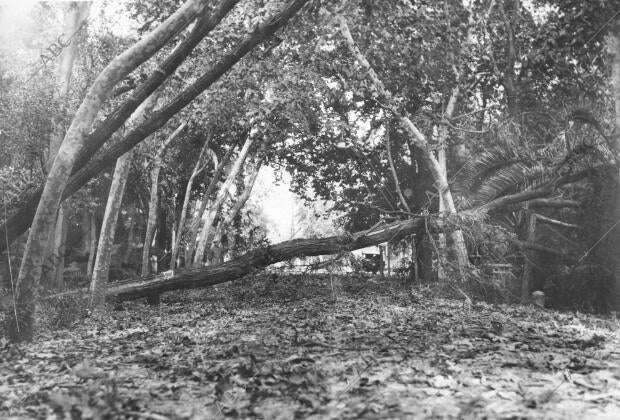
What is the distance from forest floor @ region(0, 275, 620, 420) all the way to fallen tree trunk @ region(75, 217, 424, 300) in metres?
2.77

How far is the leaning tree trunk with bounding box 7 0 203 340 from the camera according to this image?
5.98 meters

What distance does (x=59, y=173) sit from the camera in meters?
6.10

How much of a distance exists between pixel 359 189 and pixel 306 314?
14189 millimetres

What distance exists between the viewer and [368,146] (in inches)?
771

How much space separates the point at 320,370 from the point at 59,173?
4.02m

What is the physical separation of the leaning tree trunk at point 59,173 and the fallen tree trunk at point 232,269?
4.62 meters

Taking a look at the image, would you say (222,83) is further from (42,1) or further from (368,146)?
(368,146)

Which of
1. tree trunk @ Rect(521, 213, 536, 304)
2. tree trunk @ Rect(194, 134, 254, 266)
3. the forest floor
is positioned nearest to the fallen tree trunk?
the forest floor

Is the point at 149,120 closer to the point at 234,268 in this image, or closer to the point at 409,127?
the point at 234,268

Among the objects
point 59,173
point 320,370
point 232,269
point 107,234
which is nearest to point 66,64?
point 107,234

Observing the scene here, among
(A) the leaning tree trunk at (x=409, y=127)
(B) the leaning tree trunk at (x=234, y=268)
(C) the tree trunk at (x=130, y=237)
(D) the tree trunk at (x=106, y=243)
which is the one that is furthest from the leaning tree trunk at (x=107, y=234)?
(C) the tree trunk at (x=130, y=237)

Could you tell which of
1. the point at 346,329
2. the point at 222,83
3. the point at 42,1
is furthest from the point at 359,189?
the point at 346,329

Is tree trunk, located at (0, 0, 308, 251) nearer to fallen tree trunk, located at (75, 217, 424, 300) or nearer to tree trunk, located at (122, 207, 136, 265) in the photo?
fallen tree trunk, located at (75, 217, 424, 300)

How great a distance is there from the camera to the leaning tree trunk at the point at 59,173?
19.6 ft
